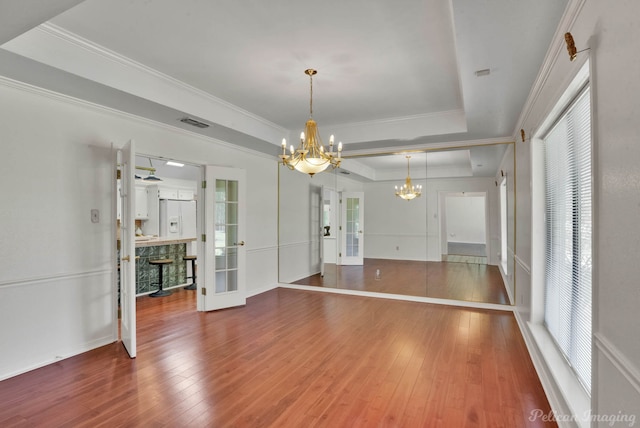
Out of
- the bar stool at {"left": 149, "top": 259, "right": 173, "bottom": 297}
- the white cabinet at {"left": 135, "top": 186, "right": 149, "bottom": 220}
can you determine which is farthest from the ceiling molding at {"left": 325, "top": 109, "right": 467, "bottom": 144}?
the white cabinet at {"left": 135, "top": 186, "right": 149, "bottom": 220}

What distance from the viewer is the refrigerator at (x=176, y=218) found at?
28.3ft

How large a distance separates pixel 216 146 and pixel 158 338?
2.78m

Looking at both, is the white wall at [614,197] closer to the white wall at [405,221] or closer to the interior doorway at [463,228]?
the white wall at [405,221]

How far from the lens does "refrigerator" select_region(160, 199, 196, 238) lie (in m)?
8.62

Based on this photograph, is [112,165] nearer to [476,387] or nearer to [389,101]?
[389,101]

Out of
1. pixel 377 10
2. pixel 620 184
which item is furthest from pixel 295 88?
pixel 620 184

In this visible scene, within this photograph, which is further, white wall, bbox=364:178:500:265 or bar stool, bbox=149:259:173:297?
white wall, bbox=364:178:500:265

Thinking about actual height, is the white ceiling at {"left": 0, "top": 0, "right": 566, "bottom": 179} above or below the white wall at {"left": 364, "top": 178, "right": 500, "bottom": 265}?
above

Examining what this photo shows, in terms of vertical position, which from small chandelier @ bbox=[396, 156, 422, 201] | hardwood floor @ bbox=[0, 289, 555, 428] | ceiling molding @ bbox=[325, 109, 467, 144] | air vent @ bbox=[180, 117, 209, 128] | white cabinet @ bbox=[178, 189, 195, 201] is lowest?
hardwood floor @ bbox=[0, 289, 555, 428]

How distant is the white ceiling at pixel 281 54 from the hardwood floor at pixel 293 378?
8.47 feet

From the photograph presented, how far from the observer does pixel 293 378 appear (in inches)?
108

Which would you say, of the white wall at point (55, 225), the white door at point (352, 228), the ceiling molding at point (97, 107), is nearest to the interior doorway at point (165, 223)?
the ceiling molding at point (97, 107)

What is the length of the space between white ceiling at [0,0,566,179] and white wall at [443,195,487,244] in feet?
18.0

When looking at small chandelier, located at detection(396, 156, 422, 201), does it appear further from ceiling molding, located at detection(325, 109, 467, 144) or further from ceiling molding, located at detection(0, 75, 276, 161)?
ceiling molding, located at detection(0, 75, 276, 161)
